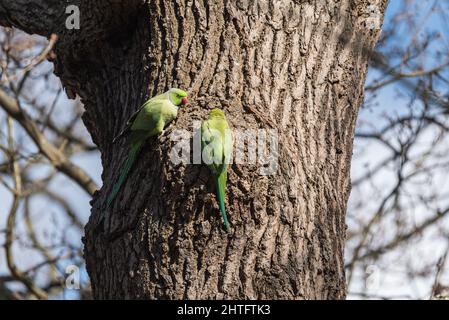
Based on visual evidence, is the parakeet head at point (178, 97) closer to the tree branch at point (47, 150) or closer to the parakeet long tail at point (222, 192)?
the parakeet long tail at point (222, 192)

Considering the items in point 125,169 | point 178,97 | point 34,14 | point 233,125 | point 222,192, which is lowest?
point 222,192

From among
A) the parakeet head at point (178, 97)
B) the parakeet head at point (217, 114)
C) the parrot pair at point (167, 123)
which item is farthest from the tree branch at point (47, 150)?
the parakeet head at point (217, 114)

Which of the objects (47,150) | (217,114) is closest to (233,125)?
(217,114)

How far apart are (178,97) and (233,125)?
0.96ft

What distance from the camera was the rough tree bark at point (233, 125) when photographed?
2.70 meters

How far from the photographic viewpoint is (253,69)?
10.3 ft

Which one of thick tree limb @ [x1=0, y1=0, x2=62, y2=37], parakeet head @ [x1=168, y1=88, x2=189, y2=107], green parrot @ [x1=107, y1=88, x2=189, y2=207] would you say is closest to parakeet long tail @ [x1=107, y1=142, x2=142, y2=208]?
green parrot @ [x1=107, y1=88, x2=189, y2=207]

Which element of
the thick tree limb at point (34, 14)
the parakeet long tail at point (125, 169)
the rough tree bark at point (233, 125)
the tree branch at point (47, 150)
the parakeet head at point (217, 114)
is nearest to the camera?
the rough tree bark at point (233, 125)

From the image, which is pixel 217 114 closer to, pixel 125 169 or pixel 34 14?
pixel 125 169

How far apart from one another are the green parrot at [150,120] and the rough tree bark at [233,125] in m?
0.05

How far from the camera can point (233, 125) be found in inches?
114

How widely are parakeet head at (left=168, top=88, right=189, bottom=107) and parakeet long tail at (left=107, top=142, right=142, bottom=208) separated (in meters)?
0.25

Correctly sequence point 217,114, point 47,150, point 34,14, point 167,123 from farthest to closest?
point 47,150 → point 34,14 → point 167,123 → point 217,114
